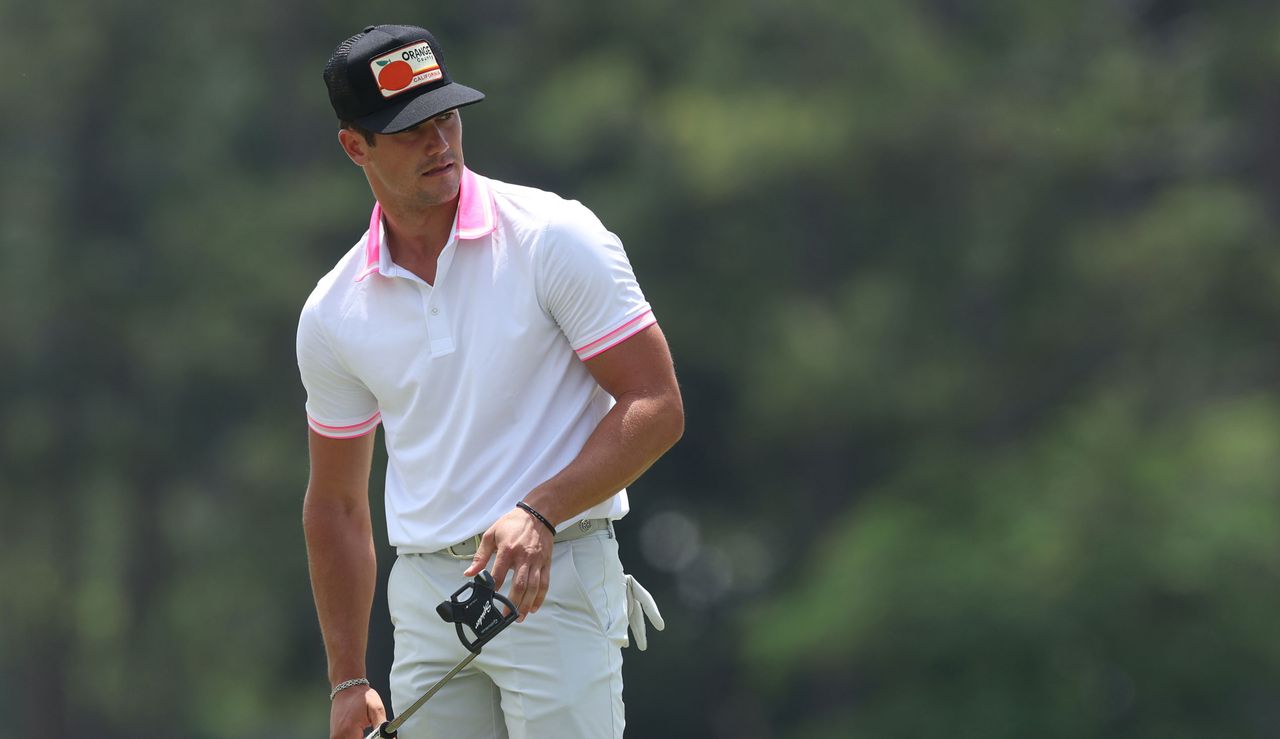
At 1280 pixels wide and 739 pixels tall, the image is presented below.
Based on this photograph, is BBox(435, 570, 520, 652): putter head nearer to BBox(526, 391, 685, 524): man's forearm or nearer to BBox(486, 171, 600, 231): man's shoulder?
BBox(526, 391, 685, 524): man's forearm

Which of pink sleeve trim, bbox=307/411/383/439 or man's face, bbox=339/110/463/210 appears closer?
man's face, bbox=339/110/463/210

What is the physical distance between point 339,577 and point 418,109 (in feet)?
2.56

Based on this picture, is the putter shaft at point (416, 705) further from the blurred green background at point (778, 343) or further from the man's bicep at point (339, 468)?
the blurred green background at point (778, 343)

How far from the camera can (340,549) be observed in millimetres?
3451

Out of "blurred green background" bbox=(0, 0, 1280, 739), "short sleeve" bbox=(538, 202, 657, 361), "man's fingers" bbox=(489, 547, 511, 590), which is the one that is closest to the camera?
"man's fingers" bbox=(489, 547, 511, 590)

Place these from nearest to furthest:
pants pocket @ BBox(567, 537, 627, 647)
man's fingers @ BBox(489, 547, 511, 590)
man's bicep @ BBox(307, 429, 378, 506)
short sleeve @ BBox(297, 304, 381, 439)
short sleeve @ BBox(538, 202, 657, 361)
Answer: man's fingers @ BBox(489, 547, 511, 590) < short sleeve @ BBox(538, 202, 657, 361) < pants pocket @ BBox(567, 537, 627, 647) < short sleeve @ BBox(297, 304, 381, 439) < man's bicep @ BBox(307, 429, 378, 506)

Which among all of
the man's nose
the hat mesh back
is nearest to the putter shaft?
the man's nose

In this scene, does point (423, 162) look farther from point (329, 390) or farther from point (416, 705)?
point (416, 705)

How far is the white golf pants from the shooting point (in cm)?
317

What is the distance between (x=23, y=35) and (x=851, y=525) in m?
7.83

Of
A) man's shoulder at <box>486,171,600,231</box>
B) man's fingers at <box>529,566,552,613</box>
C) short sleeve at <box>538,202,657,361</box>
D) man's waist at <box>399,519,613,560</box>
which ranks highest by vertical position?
man's shoulder at <box>486,171,600,231</box>

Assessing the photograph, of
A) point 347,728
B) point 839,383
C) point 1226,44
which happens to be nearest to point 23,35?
point 839,383

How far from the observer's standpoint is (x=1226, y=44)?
16.9m

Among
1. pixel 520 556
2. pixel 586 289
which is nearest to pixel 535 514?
pixel 520 556
